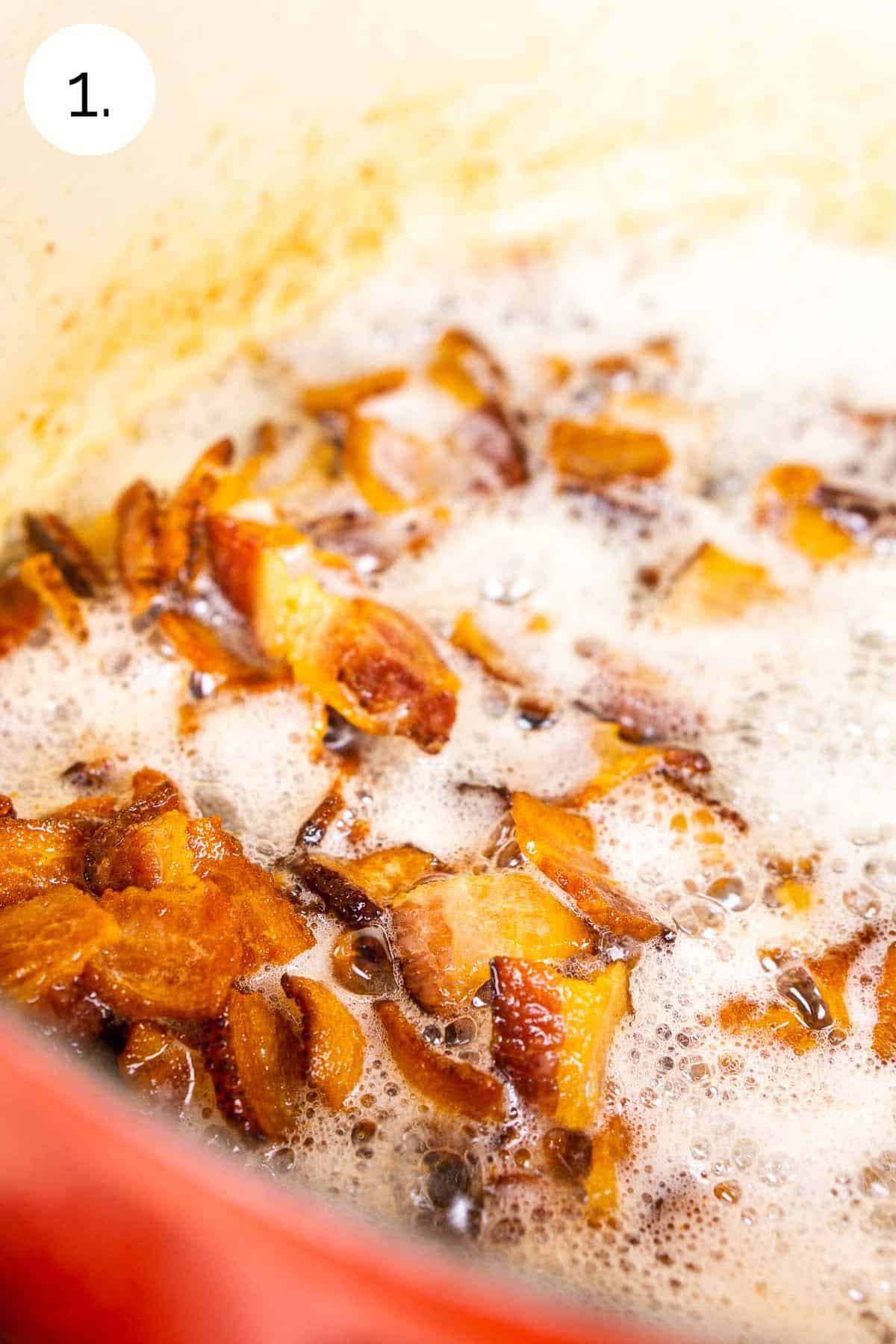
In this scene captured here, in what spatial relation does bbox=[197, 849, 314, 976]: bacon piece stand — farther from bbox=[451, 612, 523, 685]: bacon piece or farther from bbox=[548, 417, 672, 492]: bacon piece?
A: bbox=[548, 417, 672, 492]: bacon piece

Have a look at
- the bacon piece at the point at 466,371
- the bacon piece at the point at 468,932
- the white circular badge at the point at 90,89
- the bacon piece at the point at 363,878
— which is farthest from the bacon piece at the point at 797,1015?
the white circular badge at the point at 90,89

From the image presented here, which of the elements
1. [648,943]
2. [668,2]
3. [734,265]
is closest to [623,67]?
[668,2]

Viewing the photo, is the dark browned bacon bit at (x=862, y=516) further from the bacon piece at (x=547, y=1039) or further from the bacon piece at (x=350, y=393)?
the bacon piece at (x=547, y=1039)

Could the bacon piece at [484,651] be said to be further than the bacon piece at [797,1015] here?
Yes

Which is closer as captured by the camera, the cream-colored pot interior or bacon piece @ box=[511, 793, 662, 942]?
bacon piece @ box=[511, 793, 662, 942]

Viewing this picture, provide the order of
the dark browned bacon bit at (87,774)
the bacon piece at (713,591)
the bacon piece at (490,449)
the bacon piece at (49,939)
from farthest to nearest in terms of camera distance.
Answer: the bacon piece at (490,449), the bacon piece at (713,591), the dark browned bacon bit at (87,774), the bacon piece at (49,939)

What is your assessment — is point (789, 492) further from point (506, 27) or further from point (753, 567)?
point (506, 27)

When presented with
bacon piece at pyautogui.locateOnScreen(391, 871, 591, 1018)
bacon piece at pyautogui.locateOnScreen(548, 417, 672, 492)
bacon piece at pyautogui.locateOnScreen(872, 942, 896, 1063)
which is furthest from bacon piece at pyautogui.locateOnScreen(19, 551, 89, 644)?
bacon piece at pyautogui.locateOnScreen(872, 942, 896, 1063)

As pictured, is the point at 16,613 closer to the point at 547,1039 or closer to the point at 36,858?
the point at 36,858
